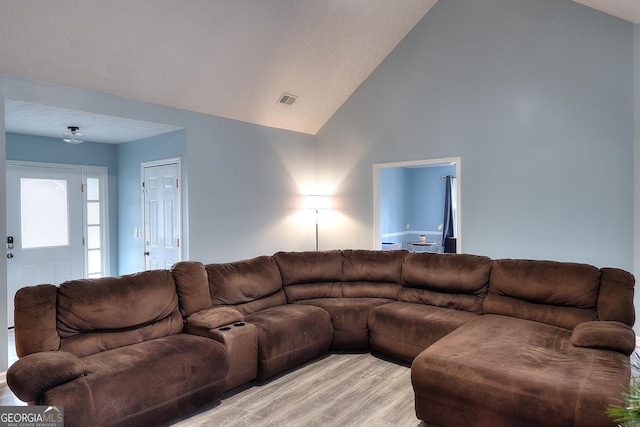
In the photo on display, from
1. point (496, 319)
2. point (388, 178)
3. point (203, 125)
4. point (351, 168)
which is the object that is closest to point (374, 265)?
point (496, 319)

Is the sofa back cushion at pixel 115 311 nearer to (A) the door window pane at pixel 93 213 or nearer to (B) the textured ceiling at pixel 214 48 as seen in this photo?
(B) the textured ceiling at pixel 214 48

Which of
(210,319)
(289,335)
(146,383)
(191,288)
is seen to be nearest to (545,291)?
(289,335)

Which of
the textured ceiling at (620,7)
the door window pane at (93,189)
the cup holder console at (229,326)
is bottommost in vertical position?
the cup holder console at (229,326)

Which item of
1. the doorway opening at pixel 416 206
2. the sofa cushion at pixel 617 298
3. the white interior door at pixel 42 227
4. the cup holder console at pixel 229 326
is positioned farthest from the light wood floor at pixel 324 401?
the doorway opening at pixel 416 206

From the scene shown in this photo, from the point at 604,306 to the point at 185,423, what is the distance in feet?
10.4

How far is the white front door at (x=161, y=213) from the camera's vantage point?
4.94m

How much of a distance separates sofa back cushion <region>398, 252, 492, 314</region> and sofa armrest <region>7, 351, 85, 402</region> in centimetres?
294

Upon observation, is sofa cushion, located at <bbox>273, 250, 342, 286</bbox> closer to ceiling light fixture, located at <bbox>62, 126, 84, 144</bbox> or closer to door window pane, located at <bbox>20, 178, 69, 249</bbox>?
ceiling light fixture, located at <bbox>62, 126, 84, 144</bbox>

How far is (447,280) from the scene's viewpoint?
3.78 m

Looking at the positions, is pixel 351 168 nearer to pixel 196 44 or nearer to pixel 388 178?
pixel 388 178

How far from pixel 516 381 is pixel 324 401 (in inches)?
53.7

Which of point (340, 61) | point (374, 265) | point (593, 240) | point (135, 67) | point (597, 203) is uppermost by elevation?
point (340, 61)

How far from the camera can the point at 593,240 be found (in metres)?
4.21

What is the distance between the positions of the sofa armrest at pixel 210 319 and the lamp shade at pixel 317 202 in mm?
3286
